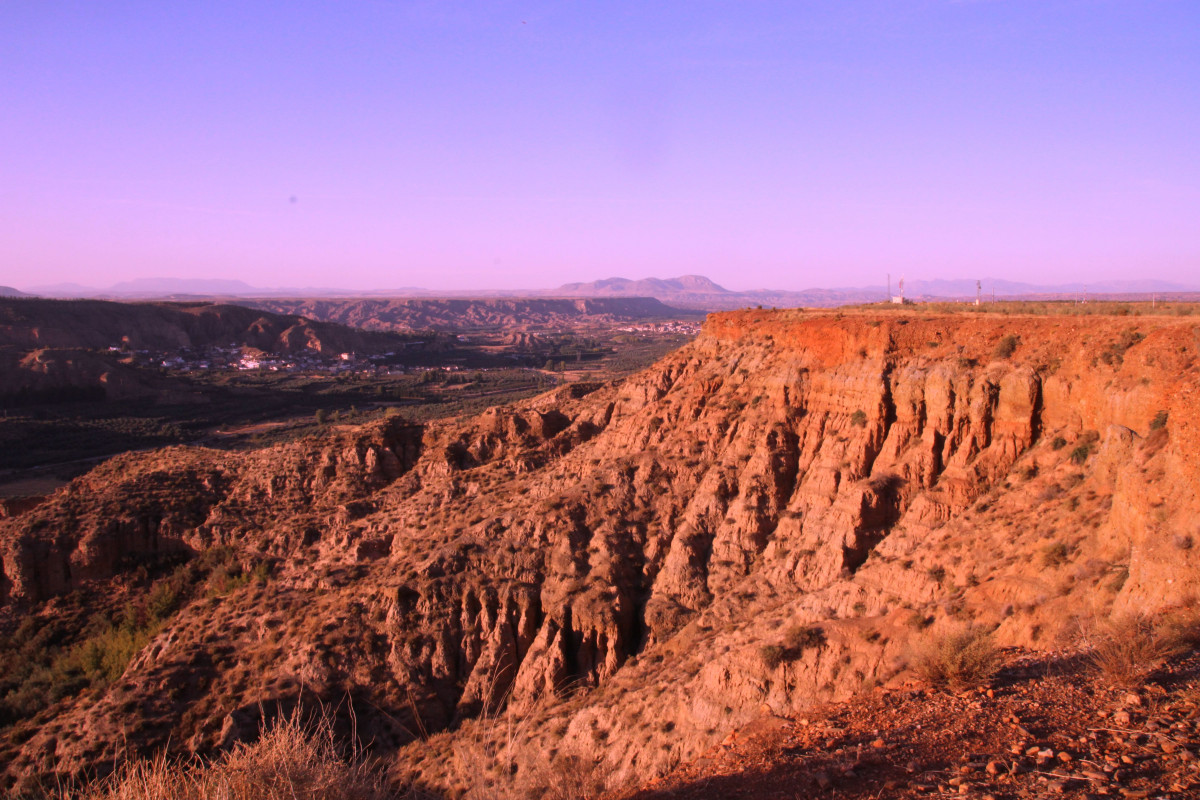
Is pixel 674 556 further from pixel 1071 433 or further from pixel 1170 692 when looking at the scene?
pixel 1170 692

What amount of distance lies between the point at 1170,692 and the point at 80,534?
38892mm

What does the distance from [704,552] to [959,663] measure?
11861mm

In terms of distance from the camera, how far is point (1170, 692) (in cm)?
893

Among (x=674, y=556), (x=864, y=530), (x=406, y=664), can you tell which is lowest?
(x=406, y=664)


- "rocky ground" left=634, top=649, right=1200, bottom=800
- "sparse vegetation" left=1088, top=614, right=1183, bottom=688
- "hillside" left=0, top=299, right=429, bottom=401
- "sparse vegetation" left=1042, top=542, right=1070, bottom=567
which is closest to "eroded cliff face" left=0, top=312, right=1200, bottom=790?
"sparse vegetation" left=1042, top=542, right=1070, bottom=567

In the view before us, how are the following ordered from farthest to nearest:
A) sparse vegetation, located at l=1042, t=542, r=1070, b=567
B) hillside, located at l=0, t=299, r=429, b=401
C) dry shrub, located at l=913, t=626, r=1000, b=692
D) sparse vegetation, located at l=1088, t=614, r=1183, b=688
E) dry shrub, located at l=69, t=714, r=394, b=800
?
hillside, located at l=0, t=299, r=429, b=401, sparse vegetation, located at l=1042, t=542, r=1070, b=567, dry shrub, located at l=913, t=626, r=1000, b=692, sparse vegetation, located at l=1088, t=614, r=1183, b=688, dry shrub, located at l=69, t=714, r=394, b=800

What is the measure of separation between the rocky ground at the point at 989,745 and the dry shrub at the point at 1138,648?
18 centimetres

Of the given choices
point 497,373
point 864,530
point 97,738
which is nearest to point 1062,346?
point 864,530

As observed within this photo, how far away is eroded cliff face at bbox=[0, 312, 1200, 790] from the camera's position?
15.4m

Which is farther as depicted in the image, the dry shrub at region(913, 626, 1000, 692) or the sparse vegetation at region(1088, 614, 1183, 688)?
the dry shrub at region(913, 626, 1000, 692)

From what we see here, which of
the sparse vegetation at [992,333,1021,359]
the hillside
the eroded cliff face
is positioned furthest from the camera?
the hillside

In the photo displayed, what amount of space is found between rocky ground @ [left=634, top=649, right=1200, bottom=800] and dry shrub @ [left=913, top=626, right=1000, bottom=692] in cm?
23

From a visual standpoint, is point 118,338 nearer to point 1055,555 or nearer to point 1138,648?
point 1055,555

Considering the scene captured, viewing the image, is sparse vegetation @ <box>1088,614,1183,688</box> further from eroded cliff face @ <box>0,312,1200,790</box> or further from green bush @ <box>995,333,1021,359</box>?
green bush @ <box>995,333,1021,359</box>
